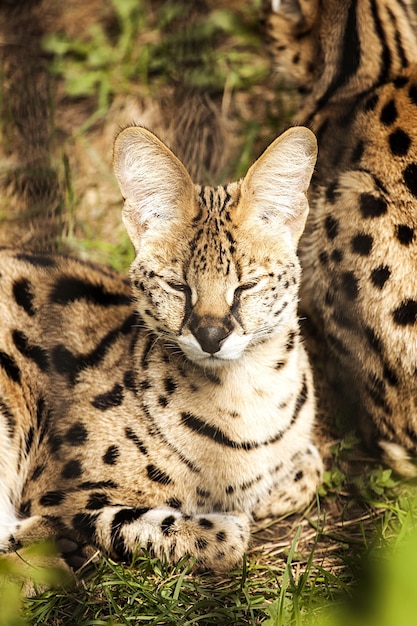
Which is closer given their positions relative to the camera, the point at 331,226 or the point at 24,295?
the point at 24,295

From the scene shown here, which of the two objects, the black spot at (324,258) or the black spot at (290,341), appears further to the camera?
the black spot at (324,258)

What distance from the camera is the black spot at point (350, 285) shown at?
10.4ft

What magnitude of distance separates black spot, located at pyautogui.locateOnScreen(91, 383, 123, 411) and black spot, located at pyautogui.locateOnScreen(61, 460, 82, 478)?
0.70 ft

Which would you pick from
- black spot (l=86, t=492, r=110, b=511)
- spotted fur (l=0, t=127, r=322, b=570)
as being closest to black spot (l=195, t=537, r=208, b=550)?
spotted fur (l=0, t=127, r=322, b=570)

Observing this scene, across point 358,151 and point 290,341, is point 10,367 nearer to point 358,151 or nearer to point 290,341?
point 290,341

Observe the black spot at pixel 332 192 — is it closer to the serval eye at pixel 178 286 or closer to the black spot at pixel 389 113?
the black spot at pixel 389 113

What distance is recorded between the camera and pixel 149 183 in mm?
2602

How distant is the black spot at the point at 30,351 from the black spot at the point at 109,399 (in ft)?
0.79

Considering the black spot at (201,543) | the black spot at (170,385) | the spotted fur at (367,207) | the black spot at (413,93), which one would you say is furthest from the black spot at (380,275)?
the black spot at (201,543)

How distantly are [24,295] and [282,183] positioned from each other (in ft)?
3.69

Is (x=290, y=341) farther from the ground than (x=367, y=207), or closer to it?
closer to it

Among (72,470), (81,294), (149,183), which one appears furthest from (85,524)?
(149,183)

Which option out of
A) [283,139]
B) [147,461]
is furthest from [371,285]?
[147,461]

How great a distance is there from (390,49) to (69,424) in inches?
86.1
